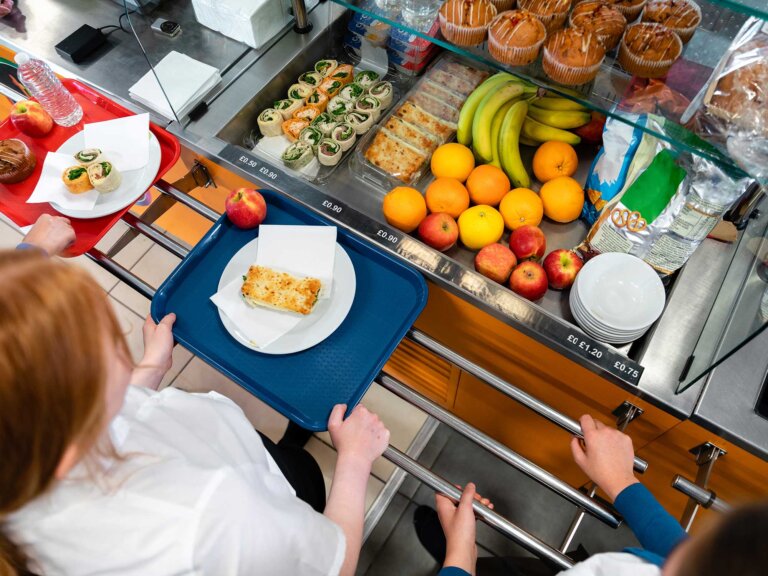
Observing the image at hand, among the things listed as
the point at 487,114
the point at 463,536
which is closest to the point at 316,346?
the point at 463,536

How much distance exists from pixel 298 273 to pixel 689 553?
105 centimetres

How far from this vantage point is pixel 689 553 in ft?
2.08

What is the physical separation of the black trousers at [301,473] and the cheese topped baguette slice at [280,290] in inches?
17.6

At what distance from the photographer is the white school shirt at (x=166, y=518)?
0.82m

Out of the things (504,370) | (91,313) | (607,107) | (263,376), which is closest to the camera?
(91,313)

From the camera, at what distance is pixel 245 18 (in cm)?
166

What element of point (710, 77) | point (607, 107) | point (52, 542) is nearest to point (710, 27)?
point (710, 77)

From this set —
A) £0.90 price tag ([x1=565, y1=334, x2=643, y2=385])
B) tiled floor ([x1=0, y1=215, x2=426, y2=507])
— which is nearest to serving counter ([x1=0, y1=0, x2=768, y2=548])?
£0.90 price tag ([x1=565, y1=334, x2=643, y2=385])

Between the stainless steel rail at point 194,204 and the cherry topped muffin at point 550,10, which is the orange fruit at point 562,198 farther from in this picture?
the stainless steel rail at point 194,204

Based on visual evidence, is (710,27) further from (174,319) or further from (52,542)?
(52,542)

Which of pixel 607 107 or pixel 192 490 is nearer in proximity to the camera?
pixel 192 490

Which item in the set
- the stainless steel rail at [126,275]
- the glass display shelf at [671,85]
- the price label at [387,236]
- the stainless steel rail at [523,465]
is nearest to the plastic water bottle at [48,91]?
the stainless steel rail at [126,275]

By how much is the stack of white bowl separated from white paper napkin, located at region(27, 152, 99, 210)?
4.62 ft

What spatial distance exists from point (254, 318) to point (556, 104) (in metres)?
1.13
